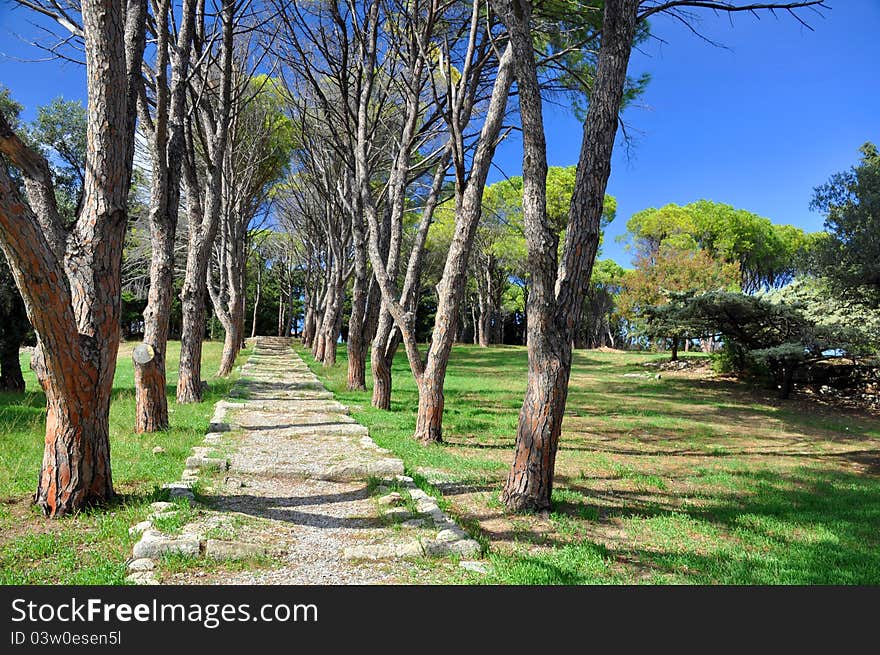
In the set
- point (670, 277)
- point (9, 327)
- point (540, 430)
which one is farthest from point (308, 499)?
point (670, 277)

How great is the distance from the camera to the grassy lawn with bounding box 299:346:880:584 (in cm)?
356

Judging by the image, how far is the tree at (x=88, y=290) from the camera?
3633 mm

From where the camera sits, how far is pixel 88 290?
13.4 feet

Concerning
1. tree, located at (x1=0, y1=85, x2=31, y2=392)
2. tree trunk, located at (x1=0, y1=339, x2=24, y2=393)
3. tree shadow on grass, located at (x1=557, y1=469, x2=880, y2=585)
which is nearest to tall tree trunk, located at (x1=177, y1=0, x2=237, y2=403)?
tree, located at (x1=0, y1=85, x2=31, y2=392)

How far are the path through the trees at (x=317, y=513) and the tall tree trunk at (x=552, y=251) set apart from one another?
964mm

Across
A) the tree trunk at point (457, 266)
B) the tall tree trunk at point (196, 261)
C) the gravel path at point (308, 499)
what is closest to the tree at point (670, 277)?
the tree trunk at point (457, 266)

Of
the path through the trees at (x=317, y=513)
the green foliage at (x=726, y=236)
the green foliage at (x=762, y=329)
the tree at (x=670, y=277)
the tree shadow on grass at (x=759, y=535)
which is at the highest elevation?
the green foliage at (x=726, y=236)

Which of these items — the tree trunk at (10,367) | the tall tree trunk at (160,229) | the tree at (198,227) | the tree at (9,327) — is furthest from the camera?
the tree trunk at (10,367)

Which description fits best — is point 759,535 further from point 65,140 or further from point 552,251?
point 65,140

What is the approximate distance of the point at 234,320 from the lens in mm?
15484

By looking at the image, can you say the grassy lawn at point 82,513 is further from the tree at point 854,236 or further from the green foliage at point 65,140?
the tree at point 854,236

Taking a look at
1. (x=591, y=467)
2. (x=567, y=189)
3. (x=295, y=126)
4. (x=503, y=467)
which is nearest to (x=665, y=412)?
(x=591, y=467)

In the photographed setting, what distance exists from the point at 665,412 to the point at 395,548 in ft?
33.5

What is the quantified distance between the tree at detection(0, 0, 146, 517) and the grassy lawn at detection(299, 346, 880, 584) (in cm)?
289
